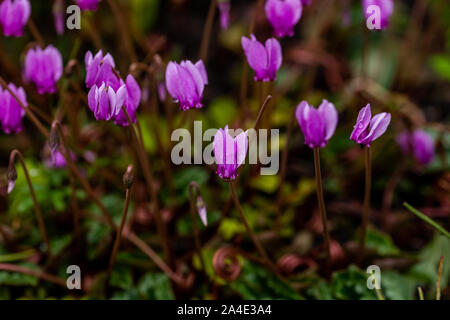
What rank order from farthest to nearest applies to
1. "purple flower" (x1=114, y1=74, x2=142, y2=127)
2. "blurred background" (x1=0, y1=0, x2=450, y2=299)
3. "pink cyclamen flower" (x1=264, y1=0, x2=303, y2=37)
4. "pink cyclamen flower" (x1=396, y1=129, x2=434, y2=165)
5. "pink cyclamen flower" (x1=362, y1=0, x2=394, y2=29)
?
"pink cyclamen flower" (x1=396, y1=129, x2=434, y2=165)
"blurred background" (x1=0, y1=0, x2=450, y2=299)
"pink cyclamen flower" (x1=362, y1=0, x2=394, y2=29)
"pink cyclamen flower" (x1=264, y1=0, x2=303, y2=37)
"purple flower" (x1=114, y1=74, x2=142, y2=127)

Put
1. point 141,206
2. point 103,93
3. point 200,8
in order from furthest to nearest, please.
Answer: point 200,8 → point 141,206 → point 103,93

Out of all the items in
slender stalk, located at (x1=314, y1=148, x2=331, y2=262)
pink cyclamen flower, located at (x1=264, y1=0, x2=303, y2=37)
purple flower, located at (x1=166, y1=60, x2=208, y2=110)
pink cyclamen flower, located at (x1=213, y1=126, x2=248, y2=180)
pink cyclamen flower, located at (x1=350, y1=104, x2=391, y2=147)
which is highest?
pink cyclamen flower, located at (x1=264, y1=0, x2=303, y2=37)

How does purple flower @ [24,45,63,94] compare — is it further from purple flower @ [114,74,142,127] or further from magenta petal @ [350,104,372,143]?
magenta petal @ [350,104,372,143]

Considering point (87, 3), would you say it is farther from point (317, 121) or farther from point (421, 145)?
point (421, 145)

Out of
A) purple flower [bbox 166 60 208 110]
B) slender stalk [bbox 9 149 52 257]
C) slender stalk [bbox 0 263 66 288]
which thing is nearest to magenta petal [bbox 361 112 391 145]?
purple flower [bbox 166 60 208 110]

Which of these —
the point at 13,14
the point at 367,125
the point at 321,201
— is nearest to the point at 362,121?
the point at 367,125

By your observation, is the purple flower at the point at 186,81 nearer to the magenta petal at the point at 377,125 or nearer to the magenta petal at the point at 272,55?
the magenta petal at the point at 272,55
